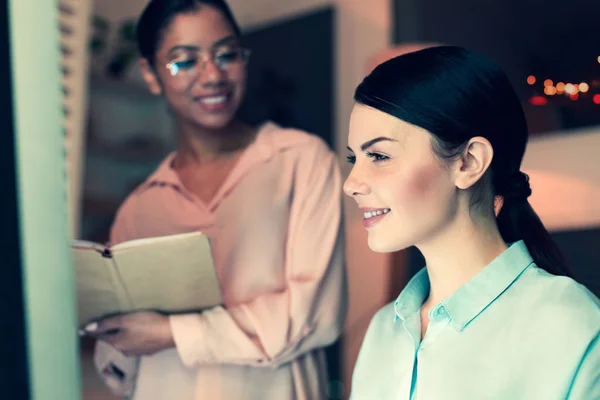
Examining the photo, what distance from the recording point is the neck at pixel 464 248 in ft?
2.12

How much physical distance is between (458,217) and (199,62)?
44 cm

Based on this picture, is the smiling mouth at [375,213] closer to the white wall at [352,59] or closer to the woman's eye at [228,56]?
the white wall at [352,59]

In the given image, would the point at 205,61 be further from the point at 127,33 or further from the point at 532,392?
the point at 532,392

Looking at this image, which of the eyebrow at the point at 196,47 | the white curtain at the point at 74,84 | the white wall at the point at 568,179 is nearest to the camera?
the white wall at the point at 568,179

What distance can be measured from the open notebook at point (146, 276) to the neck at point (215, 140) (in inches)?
6.9

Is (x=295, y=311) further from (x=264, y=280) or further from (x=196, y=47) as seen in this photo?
(x=196, y=47)

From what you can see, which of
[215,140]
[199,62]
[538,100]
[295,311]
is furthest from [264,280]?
[538,100]

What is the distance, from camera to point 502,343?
59 centimetres

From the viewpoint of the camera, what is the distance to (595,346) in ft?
1.78

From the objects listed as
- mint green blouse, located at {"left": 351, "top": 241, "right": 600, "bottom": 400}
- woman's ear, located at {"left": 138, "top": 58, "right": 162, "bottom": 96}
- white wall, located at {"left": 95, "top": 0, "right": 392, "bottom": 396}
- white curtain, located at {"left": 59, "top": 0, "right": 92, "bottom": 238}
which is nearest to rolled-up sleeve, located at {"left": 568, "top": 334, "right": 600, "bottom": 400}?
mint green blouse, located at {"left": 351, "top": 241, "right": 600, "bottom": 400}

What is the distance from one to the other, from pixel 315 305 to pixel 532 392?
1.13 feet

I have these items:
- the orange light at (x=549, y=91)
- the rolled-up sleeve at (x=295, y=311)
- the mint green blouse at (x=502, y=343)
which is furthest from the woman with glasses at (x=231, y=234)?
the orange light at (x=549, y=91)

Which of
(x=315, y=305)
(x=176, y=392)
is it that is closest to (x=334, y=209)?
(x=315, y=305)

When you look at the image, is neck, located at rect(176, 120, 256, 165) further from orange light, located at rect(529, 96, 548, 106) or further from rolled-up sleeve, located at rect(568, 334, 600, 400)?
rolled-up sleeve, located at rect(568, 334, 600, 400)
